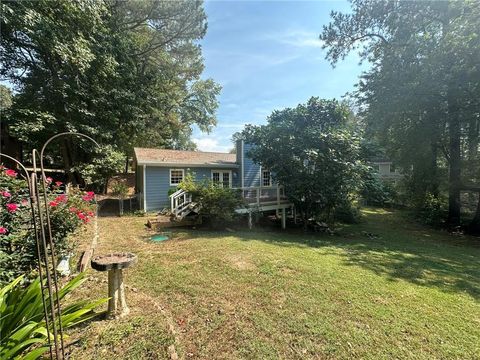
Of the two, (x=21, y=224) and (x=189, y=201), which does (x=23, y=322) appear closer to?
(x=21, y=224)

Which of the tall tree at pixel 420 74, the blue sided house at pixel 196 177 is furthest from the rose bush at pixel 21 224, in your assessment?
the tall tree at pixel 420 74

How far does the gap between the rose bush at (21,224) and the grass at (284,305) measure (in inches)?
38.3

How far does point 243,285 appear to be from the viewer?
4.36 m

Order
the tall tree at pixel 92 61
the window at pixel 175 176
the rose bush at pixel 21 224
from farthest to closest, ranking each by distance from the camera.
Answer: the window at pixel 175 176 < the tall tree at pixel 92 61 < the rose bush at pixel 21 224

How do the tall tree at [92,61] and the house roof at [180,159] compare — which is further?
the house roof at [180,159]

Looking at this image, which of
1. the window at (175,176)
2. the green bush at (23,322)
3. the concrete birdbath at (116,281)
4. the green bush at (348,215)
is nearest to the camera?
the green bush at (23,322)

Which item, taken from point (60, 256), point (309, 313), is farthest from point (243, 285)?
point (60, 256)

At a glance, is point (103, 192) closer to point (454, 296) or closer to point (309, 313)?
point (309, 313)

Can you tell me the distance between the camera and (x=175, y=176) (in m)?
13.9

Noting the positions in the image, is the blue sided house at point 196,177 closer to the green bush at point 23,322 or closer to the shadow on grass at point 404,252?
the shadow on grass at point 404,252

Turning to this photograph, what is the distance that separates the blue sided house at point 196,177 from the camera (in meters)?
11.2

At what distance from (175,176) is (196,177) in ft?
4.03

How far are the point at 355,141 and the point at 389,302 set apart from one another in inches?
280

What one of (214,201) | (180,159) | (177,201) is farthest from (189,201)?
(180,159)
